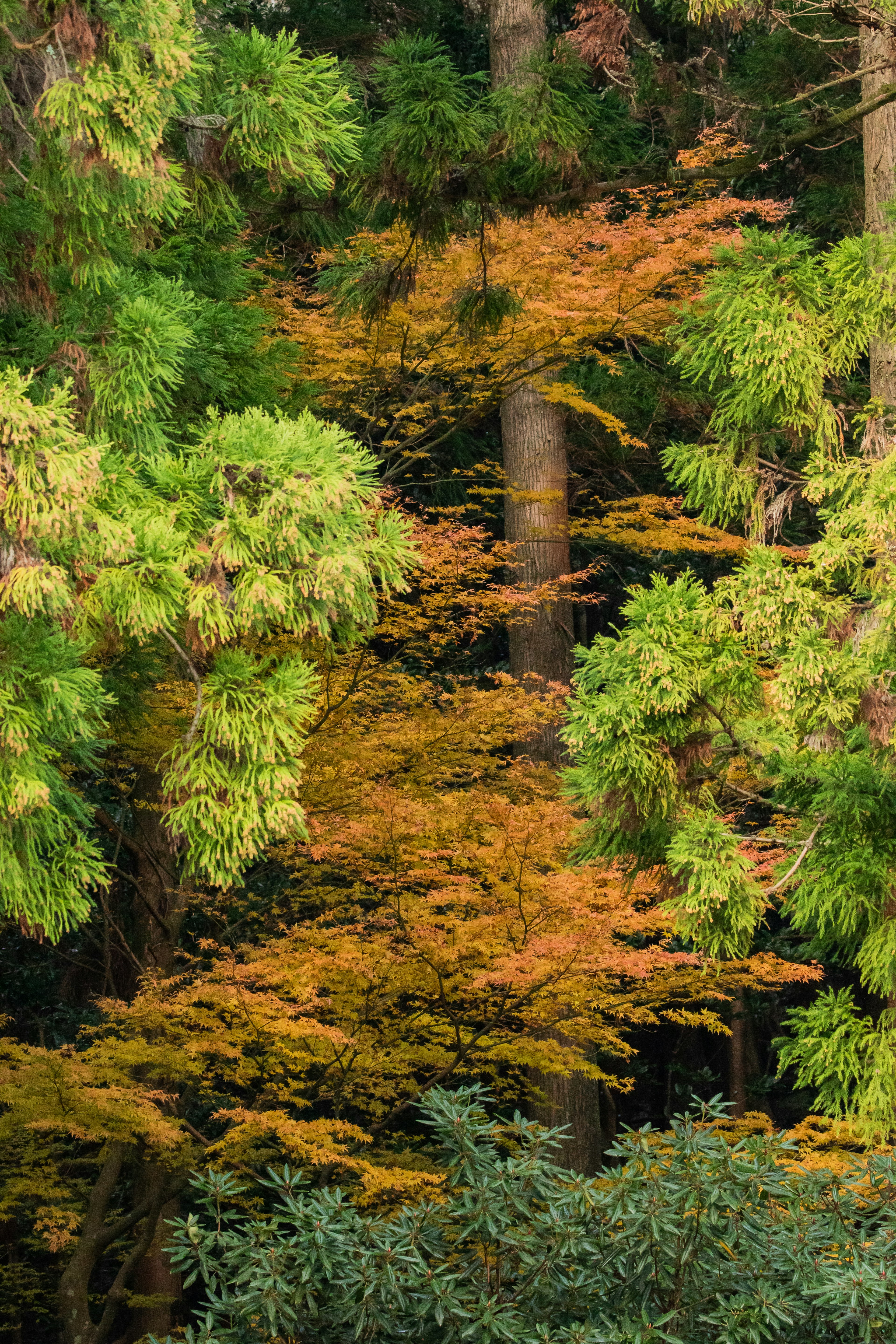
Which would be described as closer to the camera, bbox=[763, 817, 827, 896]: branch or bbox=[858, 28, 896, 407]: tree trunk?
bbox=[763, 817, 827, 896]: branch

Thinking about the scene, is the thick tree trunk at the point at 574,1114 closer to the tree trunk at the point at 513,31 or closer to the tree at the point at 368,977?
the tree at the point at 368,977

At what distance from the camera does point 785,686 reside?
17.5 feet

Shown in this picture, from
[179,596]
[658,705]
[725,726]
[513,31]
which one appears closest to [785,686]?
[725,726]

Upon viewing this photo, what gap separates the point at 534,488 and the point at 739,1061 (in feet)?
17.9

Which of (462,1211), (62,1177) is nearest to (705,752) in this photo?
(462,1211)

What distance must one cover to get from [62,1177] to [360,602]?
18.3 ft

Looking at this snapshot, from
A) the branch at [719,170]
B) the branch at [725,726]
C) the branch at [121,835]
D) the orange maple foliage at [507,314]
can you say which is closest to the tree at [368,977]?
the branch at [121,835]

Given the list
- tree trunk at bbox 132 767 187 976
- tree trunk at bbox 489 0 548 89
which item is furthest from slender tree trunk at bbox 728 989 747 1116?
tree trunk at bbox 489 0 548 89

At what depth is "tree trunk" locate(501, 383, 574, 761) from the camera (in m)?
10.0

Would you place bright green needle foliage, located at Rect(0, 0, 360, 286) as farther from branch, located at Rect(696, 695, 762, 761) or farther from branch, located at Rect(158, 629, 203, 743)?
branch, located at Rect(696, 695, 762, 761)

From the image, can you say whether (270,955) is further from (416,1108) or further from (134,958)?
(416,1108)

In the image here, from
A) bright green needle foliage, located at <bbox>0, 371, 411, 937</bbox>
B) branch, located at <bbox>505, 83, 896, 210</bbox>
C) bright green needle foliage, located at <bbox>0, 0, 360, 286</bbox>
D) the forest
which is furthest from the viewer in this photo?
branch, located at <bbox>505, 83, 896, 210</bbox>

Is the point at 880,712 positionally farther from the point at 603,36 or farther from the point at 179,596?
the point at 603,36

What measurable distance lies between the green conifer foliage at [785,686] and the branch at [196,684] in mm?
1615
